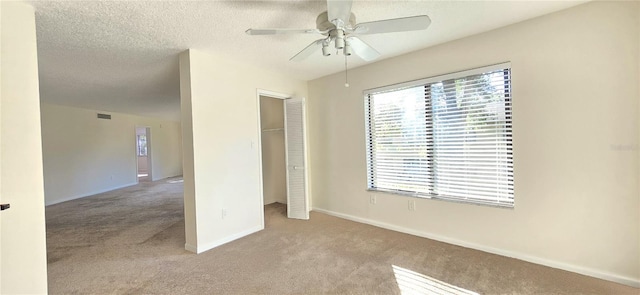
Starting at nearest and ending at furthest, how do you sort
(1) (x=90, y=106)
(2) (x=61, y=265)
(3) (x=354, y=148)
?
(2) (x=61, y=265)
(3) (x=354, y=148)
(1) (x=90, y=106)

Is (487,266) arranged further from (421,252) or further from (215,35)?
(215,35)

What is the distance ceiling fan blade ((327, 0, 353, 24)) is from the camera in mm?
1501

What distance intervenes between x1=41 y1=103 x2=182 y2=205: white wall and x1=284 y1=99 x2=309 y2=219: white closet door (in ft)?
17.9

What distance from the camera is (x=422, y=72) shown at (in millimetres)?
3129

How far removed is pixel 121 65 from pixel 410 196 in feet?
13.4

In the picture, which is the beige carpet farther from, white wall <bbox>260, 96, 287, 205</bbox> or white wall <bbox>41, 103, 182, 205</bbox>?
white wall <bbox>41, 103, 182, 205</bbox>

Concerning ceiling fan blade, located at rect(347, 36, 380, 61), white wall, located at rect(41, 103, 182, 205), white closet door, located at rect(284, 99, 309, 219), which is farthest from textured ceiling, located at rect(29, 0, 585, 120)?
white wall, located at rect(41, 103, 182, 205)

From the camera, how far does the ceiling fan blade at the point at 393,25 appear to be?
1701 mm

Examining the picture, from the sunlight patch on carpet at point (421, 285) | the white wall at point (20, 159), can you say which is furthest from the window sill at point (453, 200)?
the white wall at point (20, 159)

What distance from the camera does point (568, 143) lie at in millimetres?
2268

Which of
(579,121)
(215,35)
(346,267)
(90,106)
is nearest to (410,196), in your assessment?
(346,267)

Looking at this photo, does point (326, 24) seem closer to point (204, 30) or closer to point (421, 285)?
point (204, 30)

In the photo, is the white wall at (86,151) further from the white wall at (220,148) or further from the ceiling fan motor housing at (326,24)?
the ceiling fan motor housing at (326,24)

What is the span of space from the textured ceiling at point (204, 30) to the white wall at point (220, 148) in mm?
248
